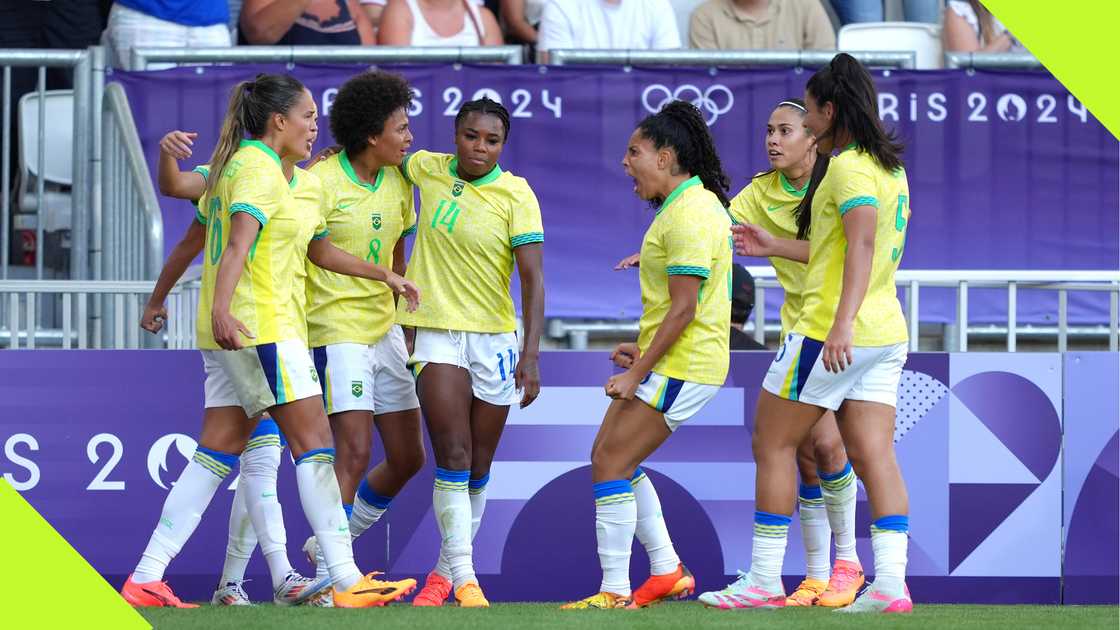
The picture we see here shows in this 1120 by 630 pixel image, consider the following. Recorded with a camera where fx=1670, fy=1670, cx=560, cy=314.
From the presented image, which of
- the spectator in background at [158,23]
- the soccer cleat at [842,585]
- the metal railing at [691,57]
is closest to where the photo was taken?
the soccer cleat at [842,585]

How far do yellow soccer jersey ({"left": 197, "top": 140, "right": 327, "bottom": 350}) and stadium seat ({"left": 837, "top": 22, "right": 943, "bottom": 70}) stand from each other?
5293 mm

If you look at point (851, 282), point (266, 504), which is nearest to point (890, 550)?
point (851, 282)

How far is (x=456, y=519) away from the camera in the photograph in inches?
247

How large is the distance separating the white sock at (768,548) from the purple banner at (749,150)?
332cm

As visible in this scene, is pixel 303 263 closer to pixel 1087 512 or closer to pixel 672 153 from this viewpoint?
pixel 672 153

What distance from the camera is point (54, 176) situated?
9031 millimetres

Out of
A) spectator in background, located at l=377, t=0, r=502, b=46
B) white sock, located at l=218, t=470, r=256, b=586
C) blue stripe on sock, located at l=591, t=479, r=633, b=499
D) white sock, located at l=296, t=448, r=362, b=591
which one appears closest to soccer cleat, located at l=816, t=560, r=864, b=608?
blue stripe on sock, located at l=591, t=479, r=633, b=499

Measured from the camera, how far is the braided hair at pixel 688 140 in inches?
244

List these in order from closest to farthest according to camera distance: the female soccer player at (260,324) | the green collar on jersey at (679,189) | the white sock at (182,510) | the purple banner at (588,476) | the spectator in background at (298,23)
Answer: the female soccer player at (260,324)
the white sock at (182,510)
the green collar on jersey at (679,189)
the purple banner at (588,476)
the spectator in background at (298,23)

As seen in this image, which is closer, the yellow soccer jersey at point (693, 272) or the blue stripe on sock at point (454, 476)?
the yellow soccer jersey at point (693, 272)

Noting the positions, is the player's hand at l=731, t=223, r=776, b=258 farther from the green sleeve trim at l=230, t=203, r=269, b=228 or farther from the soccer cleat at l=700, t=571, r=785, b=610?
the green sleeve trim at l=230, t=203, r=269, b=228

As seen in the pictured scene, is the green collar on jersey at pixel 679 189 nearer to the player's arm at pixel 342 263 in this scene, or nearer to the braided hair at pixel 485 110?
the braided hair at pixel 485 110

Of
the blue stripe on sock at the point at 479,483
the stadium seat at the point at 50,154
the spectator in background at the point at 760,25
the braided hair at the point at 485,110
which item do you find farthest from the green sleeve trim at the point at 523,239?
the spectator in background at the point at 760,25

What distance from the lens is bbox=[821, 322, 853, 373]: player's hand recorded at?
5.53 metres
